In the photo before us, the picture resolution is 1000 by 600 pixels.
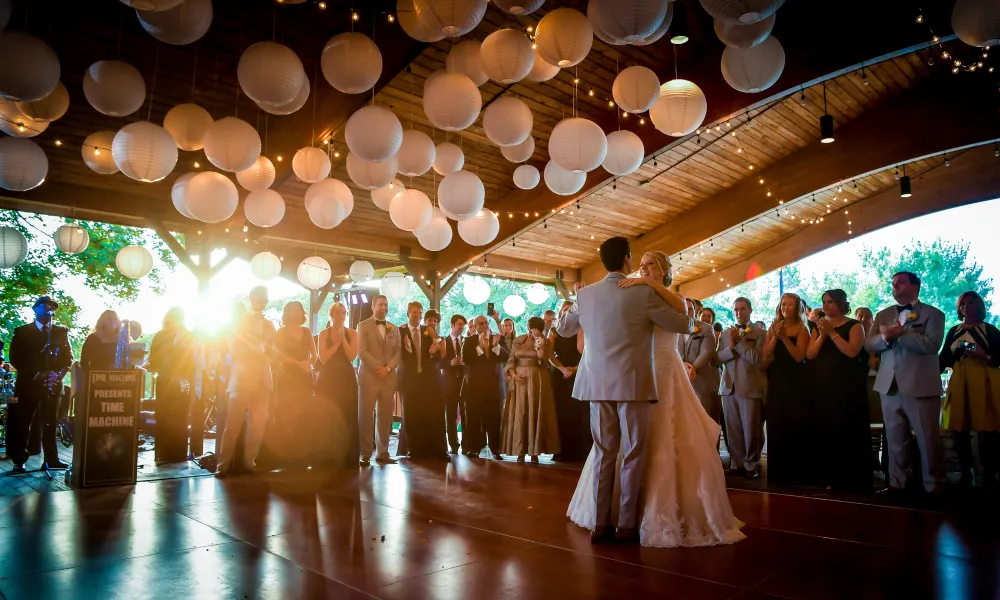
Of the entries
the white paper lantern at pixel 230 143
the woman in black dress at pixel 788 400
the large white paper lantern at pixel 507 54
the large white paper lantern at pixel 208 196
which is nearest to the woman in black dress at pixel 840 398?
the woman in black dress at pixel 788 400

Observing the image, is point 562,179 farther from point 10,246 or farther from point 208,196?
point 10,246

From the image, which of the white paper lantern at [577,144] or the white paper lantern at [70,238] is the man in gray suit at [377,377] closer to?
the white paper lantern at [577,144]

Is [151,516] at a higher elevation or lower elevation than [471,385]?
lower

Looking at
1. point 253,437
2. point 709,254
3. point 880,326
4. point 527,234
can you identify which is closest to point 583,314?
point 880,326

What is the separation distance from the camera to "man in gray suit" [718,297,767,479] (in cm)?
543

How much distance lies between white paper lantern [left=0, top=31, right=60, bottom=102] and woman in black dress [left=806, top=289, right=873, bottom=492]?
19.1 feet

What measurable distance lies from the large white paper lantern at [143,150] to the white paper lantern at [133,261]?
11.7 ft

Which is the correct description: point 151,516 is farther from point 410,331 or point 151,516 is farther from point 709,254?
point 709,254

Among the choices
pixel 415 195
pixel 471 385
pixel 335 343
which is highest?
pixel 415 195

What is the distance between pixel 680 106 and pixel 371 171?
109 inches

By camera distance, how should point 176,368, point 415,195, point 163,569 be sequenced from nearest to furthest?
point 163,569, point 415,195, point 176,368

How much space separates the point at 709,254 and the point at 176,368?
Answer: 1196cm

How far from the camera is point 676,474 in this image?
3.19 meters

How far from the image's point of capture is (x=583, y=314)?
3.38 metres
